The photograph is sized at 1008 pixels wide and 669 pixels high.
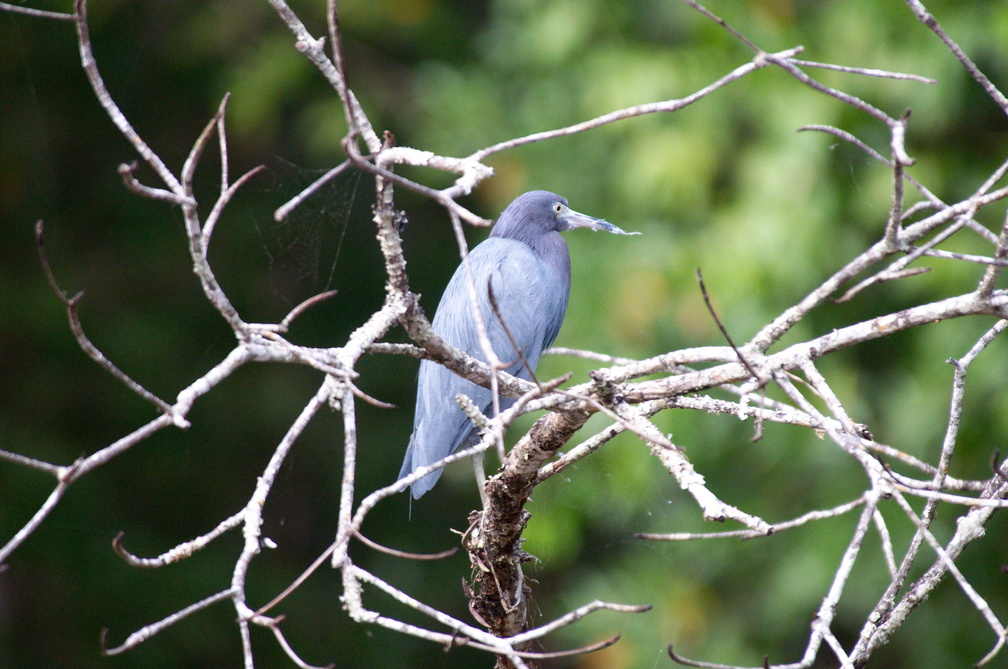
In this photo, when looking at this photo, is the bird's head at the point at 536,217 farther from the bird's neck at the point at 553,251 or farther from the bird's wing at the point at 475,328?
the bird's wing at the point at 475,328

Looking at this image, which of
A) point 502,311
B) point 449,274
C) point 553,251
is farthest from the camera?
point 449,274

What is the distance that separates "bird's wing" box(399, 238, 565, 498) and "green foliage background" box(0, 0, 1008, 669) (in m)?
0.31

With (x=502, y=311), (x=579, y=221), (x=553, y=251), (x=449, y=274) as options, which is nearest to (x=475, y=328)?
(x=502, y=311)

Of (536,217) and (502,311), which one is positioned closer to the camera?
(502,311)

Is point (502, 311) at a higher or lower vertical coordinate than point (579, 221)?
lower

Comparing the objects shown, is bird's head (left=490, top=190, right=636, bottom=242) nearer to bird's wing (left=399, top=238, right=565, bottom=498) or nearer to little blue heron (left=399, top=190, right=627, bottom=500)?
little blue heron (left=399, top=190, right=627, bottom=500)

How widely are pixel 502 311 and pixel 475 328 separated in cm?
10

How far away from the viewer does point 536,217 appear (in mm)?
2848

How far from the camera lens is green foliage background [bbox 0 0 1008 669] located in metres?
2.71

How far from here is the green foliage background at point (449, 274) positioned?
8.88ft

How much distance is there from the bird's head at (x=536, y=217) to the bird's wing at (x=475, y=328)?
13 centimetres

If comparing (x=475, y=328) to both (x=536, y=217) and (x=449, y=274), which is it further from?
(x=449, y=274)

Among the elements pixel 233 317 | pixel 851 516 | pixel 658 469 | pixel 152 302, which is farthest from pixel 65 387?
pixel 233 317

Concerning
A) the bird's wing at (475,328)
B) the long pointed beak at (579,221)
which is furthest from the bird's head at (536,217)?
the bird's wing at (475,328)
